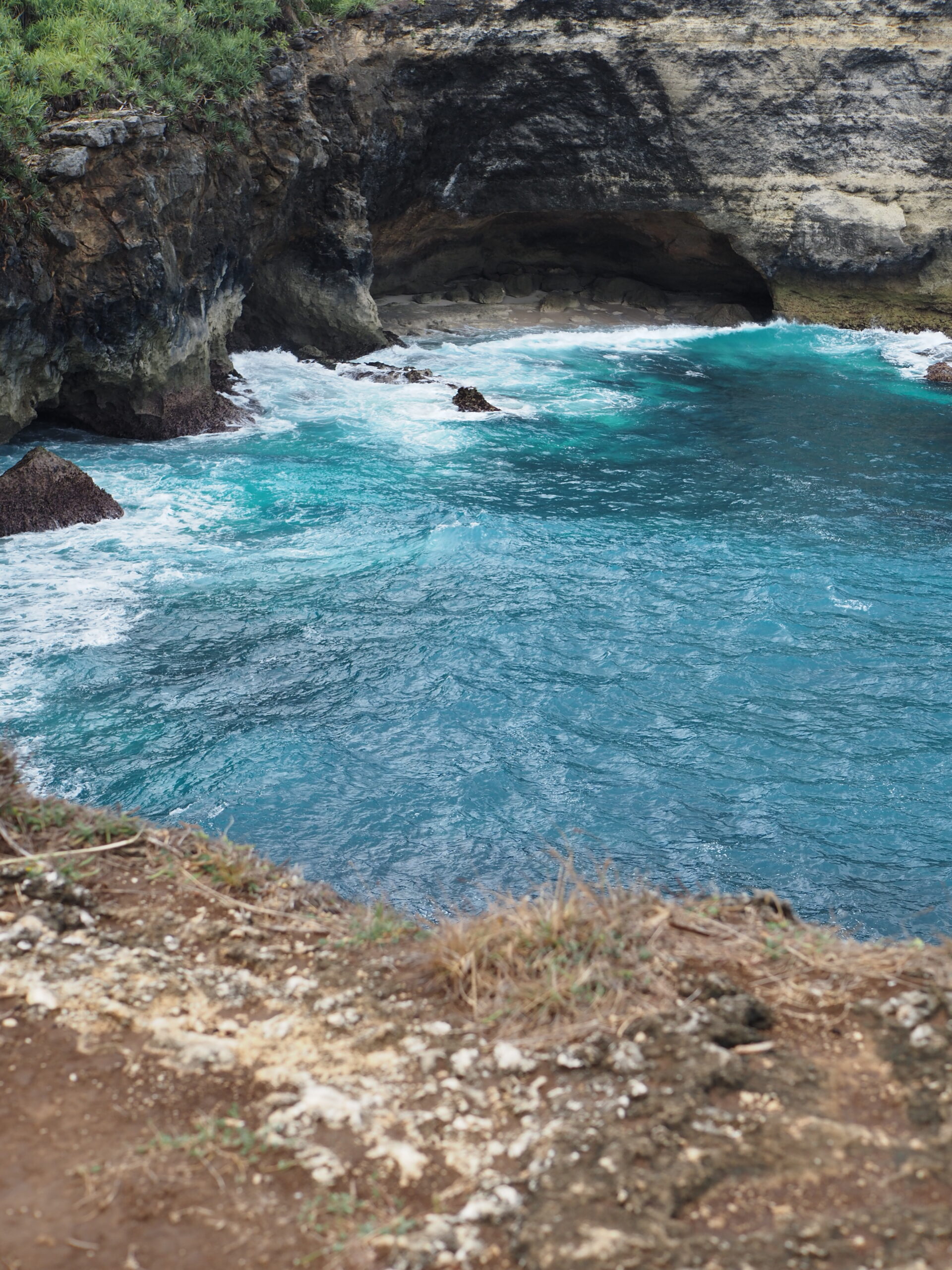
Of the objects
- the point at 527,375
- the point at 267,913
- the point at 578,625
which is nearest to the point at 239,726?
the point at 578,625

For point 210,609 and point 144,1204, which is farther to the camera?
point 210,609

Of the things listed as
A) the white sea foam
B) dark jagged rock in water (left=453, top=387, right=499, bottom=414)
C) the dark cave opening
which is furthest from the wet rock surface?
the white sea foam

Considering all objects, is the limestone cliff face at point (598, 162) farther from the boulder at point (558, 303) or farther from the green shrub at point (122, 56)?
the boulder at point (558, 303)

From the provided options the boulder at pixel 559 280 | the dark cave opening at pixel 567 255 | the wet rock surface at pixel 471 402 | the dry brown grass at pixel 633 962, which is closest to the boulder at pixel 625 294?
the dark cave opening at pixel 567 255

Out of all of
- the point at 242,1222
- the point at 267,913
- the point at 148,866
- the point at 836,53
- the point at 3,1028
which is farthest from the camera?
the point at 836,53

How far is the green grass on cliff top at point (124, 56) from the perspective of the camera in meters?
14.5

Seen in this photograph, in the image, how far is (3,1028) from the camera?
3725 mm

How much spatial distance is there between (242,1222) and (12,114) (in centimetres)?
1455

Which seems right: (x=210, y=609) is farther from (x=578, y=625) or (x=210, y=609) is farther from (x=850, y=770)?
(x=850, y=770)

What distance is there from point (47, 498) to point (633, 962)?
10861 mm

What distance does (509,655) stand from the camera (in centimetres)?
1006

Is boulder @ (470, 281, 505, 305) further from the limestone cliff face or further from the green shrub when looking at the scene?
the green shrub

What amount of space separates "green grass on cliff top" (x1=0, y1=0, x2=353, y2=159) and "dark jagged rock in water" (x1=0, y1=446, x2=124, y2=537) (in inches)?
170

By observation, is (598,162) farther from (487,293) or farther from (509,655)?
(509,655)
